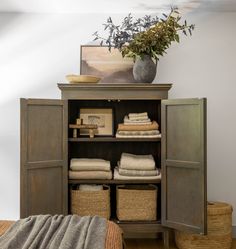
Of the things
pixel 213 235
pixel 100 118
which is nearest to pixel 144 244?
pixel 213 235

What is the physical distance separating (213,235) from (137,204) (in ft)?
2.48

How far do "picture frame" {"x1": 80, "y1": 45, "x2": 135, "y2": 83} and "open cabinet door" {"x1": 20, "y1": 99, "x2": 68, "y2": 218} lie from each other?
0.62 metres

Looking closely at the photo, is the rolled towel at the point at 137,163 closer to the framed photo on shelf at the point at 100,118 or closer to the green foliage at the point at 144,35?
the framed photo on shelf at the point at 100,118

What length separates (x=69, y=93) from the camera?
357 cm

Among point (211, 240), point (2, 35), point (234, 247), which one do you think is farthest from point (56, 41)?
point (234, 247)

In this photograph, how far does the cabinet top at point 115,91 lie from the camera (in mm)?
3555

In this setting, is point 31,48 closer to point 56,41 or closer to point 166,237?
point 56,41

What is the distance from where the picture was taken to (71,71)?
13.3ft

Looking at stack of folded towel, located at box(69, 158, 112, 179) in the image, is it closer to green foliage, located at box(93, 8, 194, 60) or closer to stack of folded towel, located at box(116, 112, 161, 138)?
stack of folded towel, located at box(116, 112, 161, 138)

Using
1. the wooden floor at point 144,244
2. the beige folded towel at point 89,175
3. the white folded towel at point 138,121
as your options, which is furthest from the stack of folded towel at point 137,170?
the wooden floor at point 144,244

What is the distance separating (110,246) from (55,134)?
1669 millimetres

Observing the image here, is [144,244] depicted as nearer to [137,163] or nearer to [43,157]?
[137,163]

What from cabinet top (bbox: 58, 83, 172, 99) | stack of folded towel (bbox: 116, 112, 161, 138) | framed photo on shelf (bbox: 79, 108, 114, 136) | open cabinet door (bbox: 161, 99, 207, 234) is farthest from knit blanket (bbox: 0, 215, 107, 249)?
framed photo on shelf (bbox: 79, 108, 114, 136)

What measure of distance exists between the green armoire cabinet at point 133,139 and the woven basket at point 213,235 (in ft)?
0.65
